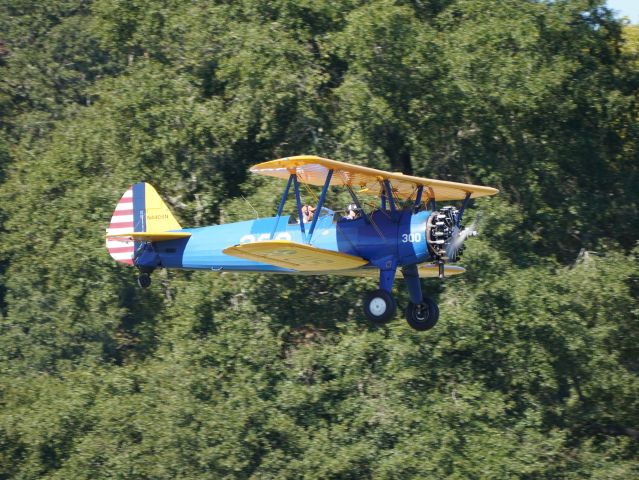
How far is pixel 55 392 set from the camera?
18812mm

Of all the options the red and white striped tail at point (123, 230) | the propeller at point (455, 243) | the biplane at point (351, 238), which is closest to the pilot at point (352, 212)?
the biplane at point (351, 238)

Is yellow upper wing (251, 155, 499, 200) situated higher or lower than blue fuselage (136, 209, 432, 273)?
higher

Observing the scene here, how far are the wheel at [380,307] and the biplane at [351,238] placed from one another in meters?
0.01

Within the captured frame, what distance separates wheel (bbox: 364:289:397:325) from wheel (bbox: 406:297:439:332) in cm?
82

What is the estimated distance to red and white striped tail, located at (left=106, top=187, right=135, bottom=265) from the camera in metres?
16.1

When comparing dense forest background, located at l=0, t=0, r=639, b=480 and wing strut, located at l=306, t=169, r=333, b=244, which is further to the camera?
dense forest background, located at l=0, t=0, r=639, b=480

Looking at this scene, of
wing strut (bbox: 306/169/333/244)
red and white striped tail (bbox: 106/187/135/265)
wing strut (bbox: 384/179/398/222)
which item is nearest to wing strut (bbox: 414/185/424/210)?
wing strut (bbox: 384/179/398/222)

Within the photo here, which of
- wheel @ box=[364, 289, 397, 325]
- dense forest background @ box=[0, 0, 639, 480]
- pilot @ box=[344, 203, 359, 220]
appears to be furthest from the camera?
dense forest background @ box=[0, 0, 639, 480]

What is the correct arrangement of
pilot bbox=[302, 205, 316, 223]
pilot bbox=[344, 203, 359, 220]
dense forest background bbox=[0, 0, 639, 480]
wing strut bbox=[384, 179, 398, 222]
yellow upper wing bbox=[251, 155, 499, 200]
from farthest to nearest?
dense forest background bbox=[0, 0, 639, 480], pilot bbox=[302, 205, 316, 223], pilot bbox=[344, 203, 359, 220], wing strut bbox=[384, 179, 398, 222], yellow upper wing bbox=[251, 155, 499, 200]

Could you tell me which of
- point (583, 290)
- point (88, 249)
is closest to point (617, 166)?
point (583, 290)

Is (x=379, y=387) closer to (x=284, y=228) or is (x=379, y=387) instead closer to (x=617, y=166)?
(x=284, y=228)

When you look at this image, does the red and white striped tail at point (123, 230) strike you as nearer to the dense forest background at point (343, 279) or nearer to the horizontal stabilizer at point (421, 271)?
the dense forest background at point (343, 279)

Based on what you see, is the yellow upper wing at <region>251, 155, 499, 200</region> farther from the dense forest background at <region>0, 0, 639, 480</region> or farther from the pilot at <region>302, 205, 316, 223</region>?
the dense forest background at <region>0, 0, 639, 480</region>

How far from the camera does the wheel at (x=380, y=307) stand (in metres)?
13.6
